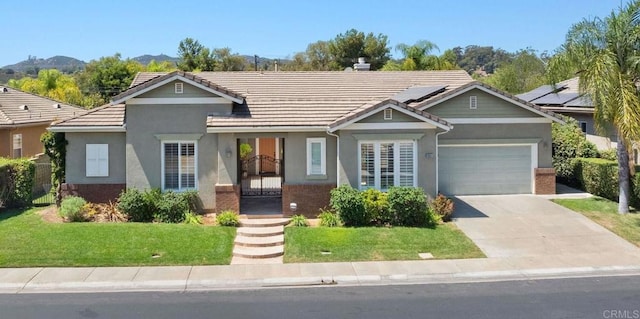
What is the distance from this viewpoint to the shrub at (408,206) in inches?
686

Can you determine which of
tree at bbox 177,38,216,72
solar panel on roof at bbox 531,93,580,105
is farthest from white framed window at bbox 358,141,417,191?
tree at bbox 177,38,216,72

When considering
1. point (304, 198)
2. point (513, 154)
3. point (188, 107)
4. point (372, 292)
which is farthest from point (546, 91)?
point (372, 292)

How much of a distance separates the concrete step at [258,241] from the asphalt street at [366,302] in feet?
11.5

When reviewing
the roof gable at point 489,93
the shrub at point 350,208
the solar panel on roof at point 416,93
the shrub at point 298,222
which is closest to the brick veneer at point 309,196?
the shrub at point 298,222

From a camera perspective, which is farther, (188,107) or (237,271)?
(188,107)

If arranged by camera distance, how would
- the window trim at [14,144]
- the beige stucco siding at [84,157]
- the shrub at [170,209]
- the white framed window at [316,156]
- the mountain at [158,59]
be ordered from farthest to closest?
1. the mountain at [158,59]
2. the window trim at [14,144]
3. the beige stucco siding at [84,157]
4. the white framed window at [316,156]
5. the shrub at [170,209]

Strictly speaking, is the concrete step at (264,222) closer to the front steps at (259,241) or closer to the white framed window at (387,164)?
the front steps at (259,241)

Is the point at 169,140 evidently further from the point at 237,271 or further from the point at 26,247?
the point at 237,271

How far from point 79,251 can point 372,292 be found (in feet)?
25.7

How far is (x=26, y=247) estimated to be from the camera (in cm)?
1495

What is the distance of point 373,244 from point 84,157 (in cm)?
1081

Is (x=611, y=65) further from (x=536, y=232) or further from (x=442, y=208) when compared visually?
(x=442, y=208)

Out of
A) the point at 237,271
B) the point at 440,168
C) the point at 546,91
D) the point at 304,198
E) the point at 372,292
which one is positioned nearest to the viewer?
the point at 372,292

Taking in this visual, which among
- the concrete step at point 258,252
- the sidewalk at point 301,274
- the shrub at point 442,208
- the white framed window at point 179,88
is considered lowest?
the sidewalk at point 301,274
